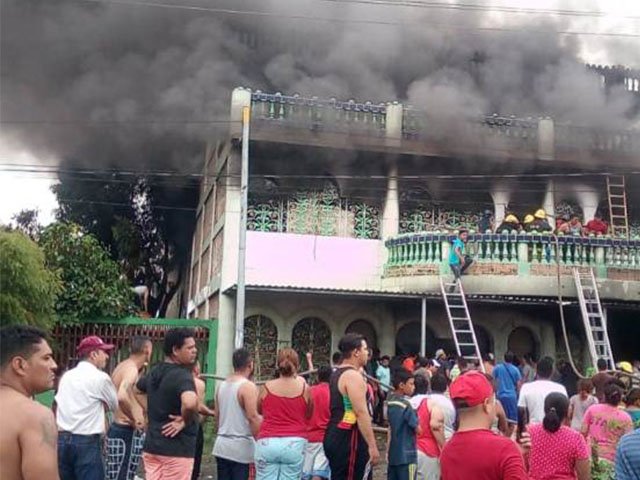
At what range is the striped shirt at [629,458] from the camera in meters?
2.95

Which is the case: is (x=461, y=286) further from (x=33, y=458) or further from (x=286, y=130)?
(x=33, y=458)

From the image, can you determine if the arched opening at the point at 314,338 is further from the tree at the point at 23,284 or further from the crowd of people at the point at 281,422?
the crowd of people at the point at 281,422

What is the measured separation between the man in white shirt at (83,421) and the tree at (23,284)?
4.86 meters

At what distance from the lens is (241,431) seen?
5422 millimetres

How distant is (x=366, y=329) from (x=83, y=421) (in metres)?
10.6

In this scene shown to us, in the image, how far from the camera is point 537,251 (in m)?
13.9

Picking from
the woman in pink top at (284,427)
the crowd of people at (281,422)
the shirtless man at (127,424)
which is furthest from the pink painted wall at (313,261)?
the woman in pink top at (284,427)

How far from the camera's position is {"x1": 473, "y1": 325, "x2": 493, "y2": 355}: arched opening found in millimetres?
15273

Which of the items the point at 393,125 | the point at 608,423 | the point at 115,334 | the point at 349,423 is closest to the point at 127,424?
the point at 349,423

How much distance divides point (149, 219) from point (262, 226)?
835 centimetres

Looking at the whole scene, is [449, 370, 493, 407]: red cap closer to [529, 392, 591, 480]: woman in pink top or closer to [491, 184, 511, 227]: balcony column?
[529, 392, 591, 480]: woman in pink top

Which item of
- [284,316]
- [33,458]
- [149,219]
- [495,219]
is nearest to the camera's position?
[33,458]

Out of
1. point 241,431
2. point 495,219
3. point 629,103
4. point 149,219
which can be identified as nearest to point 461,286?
point 495,219

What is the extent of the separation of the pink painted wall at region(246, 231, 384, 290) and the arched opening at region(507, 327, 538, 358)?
9.76 feet
